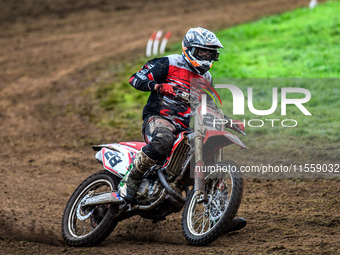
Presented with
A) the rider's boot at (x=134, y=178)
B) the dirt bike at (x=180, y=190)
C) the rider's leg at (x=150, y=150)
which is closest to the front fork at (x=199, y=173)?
the dirt bike at (x=180, y=190)

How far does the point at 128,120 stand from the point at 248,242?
835 centimetres

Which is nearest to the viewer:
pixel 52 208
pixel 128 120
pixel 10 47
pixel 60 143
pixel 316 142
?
pixel 52 208

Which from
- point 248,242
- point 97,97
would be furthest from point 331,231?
point 97,97

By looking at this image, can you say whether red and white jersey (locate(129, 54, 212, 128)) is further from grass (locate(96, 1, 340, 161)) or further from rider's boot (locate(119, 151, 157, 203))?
grass (locate(96, 1, 340, 161))

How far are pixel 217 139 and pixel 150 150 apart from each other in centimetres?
83

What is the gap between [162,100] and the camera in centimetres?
668

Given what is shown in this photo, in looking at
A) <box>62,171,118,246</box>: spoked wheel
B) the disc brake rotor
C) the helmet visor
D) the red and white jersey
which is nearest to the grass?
the red and white jersey

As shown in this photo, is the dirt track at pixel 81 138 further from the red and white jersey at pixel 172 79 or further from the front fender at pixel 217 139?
the red and white jersey at pixel 172 79

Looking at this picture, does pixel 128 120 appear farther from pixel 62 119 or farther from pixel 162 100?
pixel 162 100

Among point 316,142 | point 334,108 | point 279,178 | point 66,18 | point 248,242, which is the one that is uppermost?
point 66,18

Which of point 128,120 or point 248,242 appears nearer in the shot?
point 248,242

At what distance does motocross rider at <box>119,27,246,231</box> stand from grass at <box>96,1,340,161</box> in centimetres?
439

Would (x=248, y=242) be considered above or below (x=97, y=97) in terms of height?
below

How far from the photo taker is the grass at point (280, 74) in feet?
38.7
